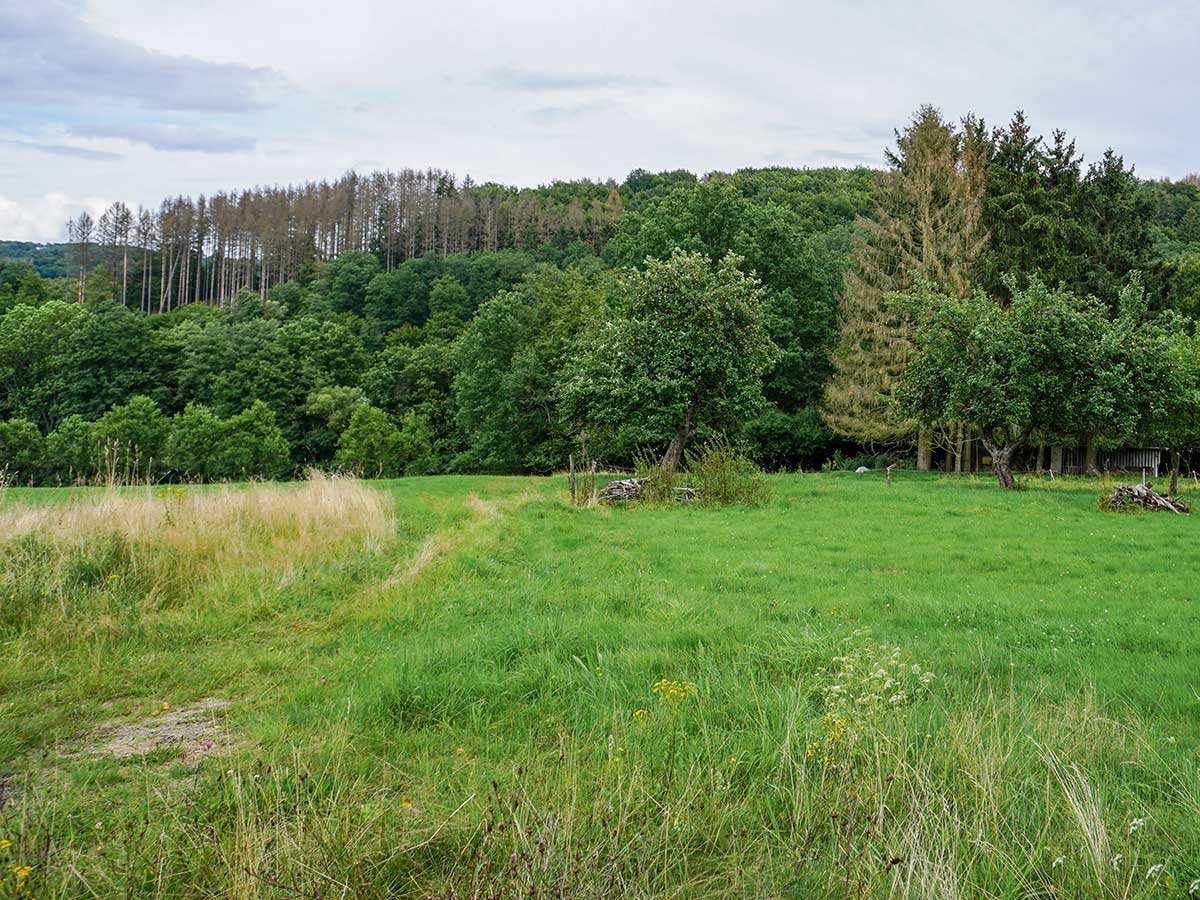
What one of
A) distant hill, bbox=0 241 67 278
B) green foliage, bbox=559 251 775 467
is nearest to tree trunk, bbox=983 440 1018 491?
green foliage, bbox=559 251 775 467

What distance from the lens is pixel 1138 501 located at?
18328mm

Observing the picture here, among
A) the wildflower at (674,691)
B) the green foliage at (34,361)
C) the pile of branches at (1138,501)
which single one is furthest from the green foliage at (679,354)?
the green foliage at (34,361)

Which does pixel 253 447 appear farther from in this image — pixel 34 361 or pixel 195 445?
pixel 34 361

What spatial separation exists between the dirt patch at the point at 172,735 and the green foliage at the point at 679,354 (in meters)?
21.9

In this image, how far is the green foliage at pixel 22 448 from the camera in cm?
4912

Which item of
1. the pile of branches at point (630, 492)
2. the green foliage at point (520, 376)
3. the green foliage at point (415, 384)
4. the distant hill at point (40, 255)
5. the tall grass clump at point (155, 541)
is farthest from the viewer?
the distant hill at point (40, 255)

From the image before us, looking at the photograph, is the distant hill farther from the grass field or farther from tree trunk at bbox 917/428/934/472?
the grass field

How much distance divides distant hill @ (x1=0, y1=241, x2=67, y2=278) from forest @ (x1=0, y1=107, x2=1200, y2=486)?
4095 cm

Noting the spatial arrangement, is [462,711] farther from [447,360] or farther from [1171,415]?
[447,360]

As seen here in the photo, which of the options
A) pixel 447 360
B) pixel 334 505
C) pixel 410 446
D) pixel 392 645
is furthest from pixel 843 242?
pixel 392 645

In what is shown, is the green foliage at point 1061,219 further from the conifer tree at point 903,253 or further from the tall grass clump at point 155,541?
the tall grass clump at point 155,541

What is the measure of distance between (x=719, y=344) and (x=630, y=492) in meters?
8.47

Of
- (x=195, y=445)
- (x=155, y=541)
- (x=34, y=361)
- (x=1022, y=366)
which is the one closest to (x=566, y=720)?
(x=155, y=541)

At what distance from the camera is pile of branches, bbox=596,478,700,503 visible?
2084cm
